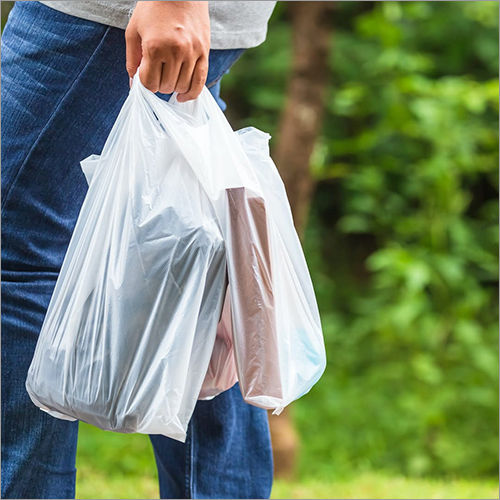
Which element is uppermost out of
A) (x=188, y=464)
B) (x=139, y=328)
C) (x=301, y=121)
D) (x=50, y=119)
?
(x=50, y=119)

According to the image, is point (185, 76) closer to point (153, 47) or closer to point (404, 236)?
point (153, 47)

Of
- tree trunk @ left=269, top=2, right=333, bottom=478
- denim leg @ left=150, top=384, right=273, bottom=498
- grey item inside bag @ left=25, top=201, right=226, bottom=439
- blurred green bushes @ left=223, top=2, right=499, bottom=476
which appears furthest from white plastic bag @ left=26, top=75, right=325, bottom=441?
blurred green bushes @ left=223, top=2, right=499, bottom=476

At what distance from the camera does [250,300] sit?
1.07 meters

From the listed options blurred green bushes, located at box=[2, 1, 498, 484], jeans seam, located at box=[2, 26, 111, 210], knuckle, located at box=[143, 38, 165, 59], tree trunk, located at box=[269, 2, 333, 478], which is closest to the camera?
knuckle, located at box=[143, 38, 165, 59]

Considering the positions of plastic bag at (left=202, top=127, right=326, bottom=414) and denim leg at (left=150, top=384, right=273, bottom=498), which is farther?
denim leg at (left=150, top=384, right=273, bottom=498)

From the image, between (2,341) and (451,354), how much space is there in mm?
2990

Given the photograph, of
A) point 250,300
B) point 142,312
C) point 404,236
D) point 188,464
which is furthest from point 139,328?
point 404,236

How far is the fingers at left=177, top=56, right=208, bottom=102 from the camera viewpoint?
107cm

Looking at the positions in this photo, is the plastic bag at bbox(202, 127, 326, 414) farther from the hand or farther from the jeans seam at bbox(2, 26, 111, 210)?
the jeans seam at bbox(2, 26, 111, 210)

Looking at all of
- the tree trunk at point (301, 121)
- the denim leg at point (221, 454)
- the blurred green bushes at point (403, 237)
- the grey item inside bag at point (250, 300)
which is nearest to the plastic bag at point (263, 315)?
the grey item inside bag at point (250, 300)

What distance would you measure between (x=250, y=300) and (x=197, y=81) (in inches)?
11.7

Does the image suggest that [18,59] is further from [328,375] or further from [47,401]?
[328,375]

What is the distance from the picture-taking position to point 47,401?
1.09m

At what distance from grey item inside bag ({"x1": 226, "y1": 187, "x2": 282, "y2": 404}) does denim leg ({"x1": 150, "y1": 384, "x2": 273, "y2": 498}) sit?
0.35 m
